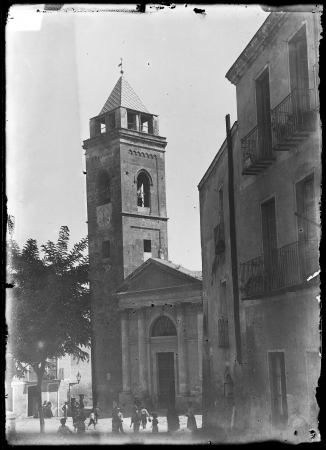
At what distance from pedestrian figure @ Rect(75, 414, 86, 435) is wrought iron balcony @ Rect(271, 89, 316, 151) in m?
6.14

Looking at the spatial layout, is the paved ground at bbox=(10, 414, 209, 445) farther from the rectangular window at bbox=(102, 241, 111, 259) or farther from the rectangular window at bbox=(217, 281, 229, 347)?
the rectangular window at bbox=(102, 241, 111, 259)

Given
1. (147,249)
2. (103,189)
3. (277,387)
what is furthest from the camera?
(147,249)

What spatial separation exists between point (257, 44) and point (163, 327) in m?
22.7

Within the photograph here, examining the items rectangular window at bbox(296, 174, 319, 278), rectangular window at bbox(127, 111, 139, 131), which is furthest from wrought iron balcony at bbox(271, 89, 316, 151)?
rectangular window at bbox(127, 111, 139, 131)

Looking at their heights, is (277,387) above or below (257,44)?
below

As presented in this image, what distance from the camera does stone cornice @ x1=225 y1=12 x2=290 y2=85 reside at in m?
10.6

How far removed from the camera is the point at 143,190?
116 ft

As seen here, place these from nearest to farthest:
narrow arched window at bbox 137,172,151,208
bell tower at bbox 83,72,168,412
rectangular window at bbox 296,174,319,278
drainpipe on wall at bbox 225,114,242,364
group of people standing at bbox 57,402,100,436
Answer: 1. rectangular window at bbox 296,174,319,278
2. group of people standing at bbox 57,402,100,436
3. drainpipe on wall at bbox 225,114,242,364
4. bell tower at bbox 83,72,168,412
5. narrow arched window at bbox 137,172,151,208

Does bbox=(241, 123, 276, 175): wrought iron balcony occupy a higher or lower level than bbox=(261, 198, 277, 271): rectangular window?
higher

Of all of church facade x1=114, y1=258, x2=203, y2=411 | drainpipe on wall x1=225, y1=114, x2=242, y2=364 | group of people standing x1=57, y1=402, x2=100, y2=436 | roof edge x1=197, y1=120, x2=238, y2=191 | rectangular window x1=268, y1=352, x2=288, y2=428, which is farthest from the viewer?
church facade x1=114, y1=258, x2=203, y2=411

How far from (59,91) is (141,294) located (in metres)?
21.3

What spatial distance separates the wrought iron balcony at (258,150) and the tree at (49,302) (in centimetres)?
442

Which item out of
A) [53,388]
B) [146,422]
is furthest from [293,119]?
[53,388]

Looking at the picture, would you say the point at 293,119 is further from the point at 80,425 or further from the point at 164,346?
the point at 164,346
